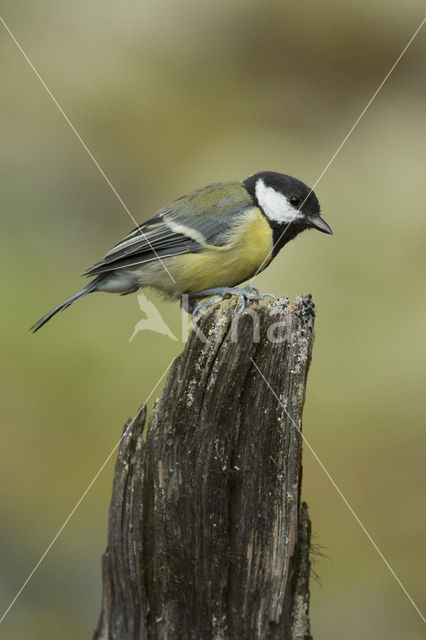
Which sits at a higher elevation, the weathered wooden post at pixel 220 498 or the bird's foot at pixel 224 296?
the bird's foot at pixel 224 296

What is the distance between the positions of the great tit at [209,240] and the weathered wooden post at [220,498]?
2.97 ft

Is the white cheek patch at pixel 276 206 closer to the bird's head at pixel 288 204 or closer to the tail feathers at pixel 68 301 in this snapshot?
the bird's head at pixel 288 204

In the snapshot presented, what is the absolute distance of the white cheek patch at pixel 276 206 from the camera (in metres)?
3.70

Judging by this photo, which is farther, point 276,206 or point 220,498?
point 276,206

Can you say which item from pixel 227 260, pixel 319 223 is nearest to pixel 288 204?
pixel 319 223

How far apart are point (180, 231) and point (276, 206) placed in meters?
0.55

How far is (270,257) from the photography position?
12.1ft

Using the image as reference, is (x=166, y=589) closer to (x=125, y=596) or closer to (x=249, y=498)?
(x=125, y=596)

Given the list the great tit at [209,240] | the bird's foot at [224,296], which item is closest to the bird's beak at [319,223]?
the great tit at [209,240]

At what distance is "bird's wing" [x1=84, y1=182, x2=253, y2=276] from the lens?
3.52 metres

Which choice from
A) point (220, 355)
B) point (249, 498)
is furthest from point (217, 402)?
point (249, 498)

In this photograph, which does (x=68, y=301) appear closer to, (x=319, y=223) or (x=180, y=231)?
(x=180, y=231)

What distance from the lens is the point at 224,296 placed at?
3.53 metres

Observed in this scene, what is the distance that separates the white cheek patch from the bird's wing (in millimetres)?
81
